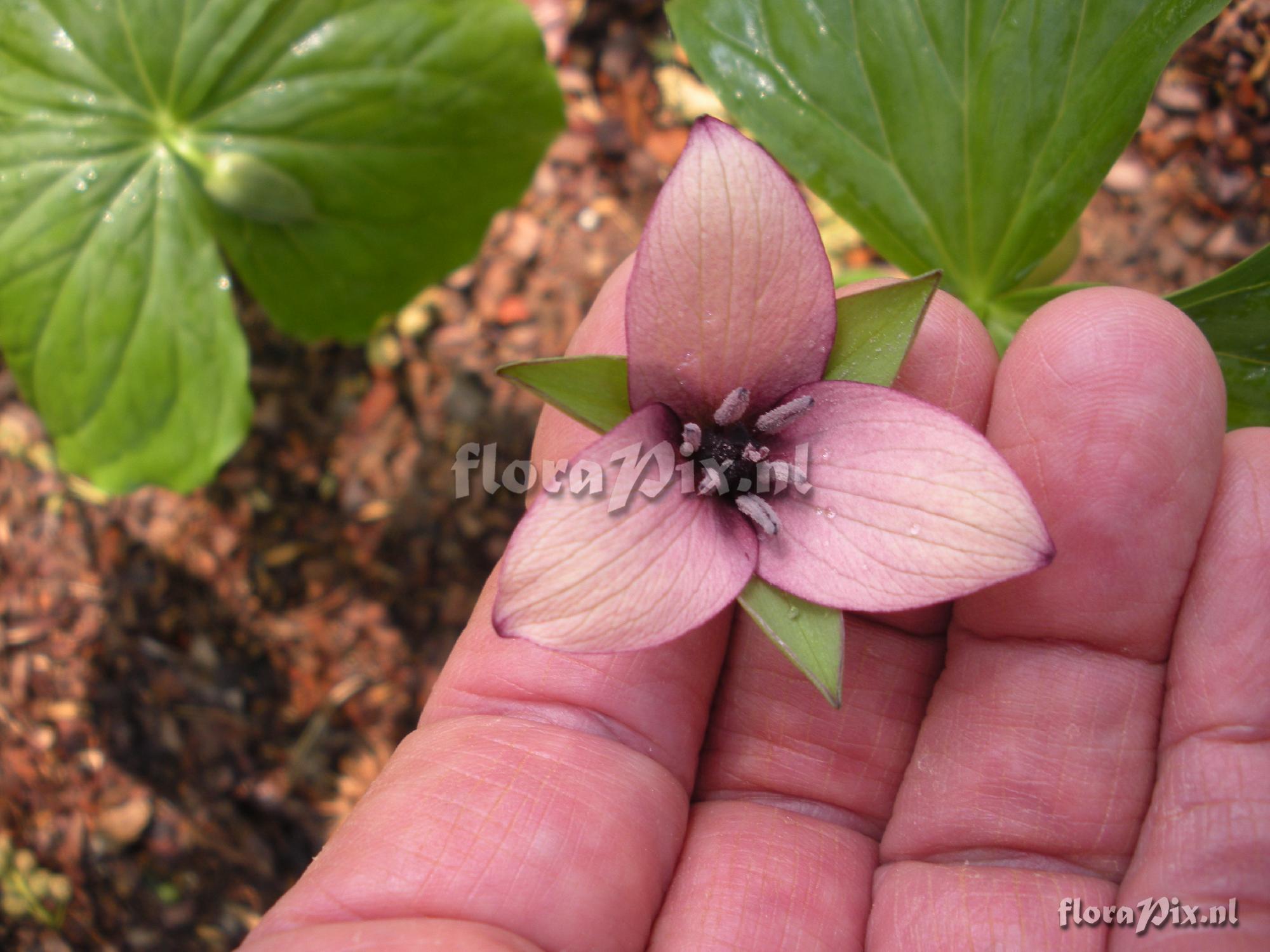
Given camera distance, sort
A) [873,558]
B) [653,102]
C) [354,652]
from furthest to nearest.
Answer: [653,102]
[354,652]
[873,558]

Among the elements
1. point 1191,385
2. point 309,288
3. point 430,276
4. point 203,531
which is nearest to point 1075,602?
point 1191,385

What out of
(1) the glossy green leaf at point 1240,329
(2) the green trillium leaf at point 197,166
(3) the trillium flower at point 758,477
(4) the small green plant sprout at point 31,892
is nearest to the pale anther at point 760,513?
(3) the trillium flower at point 758,477

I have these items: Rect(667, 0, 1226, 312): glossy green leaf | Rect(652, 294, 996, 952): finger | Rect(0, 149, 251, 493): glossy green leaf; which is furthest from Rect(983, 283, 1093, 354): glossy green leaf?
Rect(0, 149, 251, 493): glossy green leaf

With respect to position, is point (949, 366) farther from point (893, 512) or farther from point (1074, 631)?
point (1074, 631)

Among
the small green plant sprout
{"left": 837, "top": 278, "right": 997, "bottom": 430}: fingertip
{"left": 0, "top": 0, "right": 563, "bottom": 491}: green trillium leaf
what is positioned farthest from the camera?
the small green plant sprout

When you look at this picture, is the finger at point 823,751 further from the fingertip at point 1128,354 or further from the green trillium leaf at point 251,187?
the green trillium leaf at point 251,187

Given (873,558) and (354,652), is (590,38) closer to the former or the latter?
(354,652)

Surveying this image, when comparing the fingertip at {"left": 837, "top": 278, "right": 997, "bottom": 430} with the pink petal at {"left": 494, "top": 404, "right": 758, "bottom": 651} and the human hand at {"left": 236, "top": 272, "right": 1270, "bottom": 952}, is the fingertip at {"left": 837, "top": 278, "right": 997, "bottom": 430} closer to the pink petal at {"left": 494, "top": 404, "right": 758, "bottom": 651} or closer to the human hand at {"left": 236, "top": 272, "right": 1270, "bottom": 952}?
the human hand at {"left": 236, "top": 272, "right": 1270, "bottom": 952}
